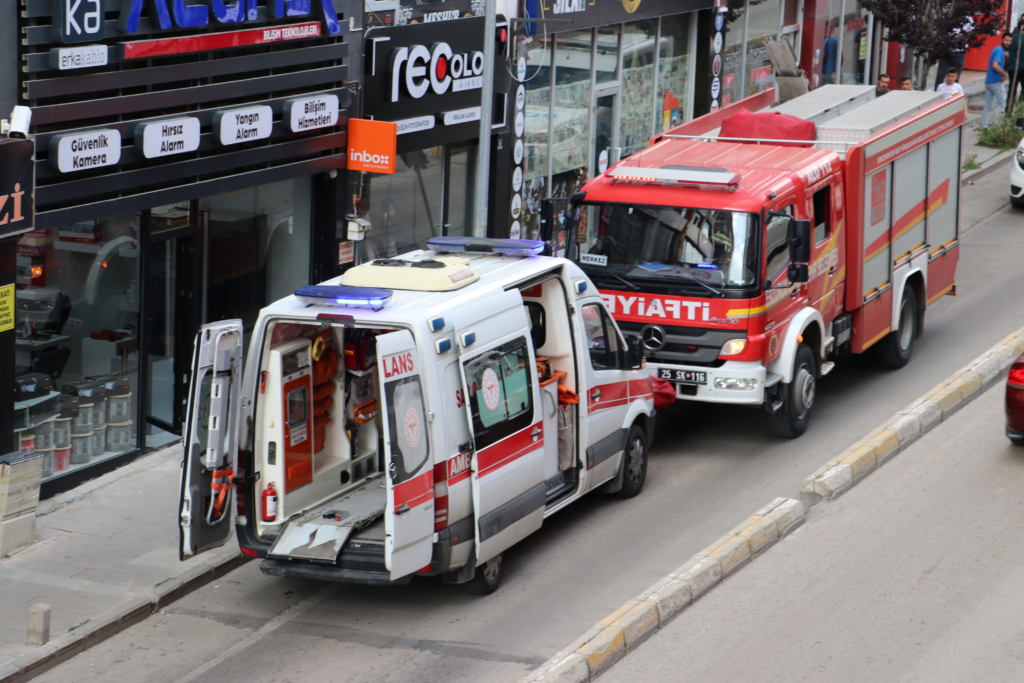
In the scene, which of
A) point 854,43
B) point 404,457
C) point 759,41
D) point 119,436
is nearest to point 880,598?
point 404,457

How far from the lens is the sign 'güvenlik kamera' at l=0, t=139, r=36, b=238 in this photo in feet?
31.7

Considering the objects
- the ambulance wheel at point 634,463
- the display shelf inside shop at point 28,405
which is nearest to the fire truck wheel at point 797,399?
the ambulance wheel at point 634,463

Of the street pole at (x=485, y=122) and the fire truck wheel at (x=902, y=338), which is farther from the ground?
the street pole at (x=485, y=122)

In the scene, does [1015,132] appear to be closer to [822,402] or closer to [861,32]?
[861,32]

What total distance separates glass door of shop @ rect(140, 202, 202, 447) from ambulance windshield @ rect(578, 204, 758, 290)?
147 inches

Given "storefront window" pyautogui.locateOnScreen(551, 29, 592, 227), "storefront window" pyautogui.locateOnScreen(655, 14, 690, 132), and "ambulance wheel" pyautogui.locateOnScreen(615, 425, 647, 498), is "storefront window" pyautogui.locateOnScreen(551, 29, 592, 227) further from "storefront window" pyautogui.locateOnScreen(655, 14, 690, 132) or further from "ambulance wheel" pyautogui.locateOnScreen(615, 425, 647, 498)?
"ambulance wheel" pyautogui.locateOnScreen(615, 425, 647, 498)

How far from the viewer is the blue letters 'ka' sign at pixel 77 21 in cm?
1018

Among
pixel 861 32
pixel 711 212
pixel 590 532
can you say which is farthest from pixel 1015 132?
pixel 590 532

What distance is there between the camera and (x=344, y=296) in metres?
8.55

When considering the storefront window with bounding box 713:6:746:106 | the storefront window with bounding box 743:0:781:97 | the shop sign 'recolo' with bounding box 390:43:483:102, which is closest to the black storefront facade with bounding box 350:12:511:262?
the shop sign 'recolo' with bounding box 390:43:483:102

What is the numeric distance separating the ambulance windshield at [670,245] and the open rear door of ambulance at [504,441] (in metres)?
3.01

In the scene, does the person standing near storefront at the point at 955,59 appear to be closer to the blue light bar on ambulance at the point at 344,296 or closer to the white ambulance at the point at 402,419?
the white ambulance at the point at 402,419

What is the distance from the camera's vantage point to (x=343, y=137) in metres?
13.9

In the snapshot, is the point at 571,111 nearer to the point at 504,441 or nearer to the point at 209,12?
the point at 209,12
